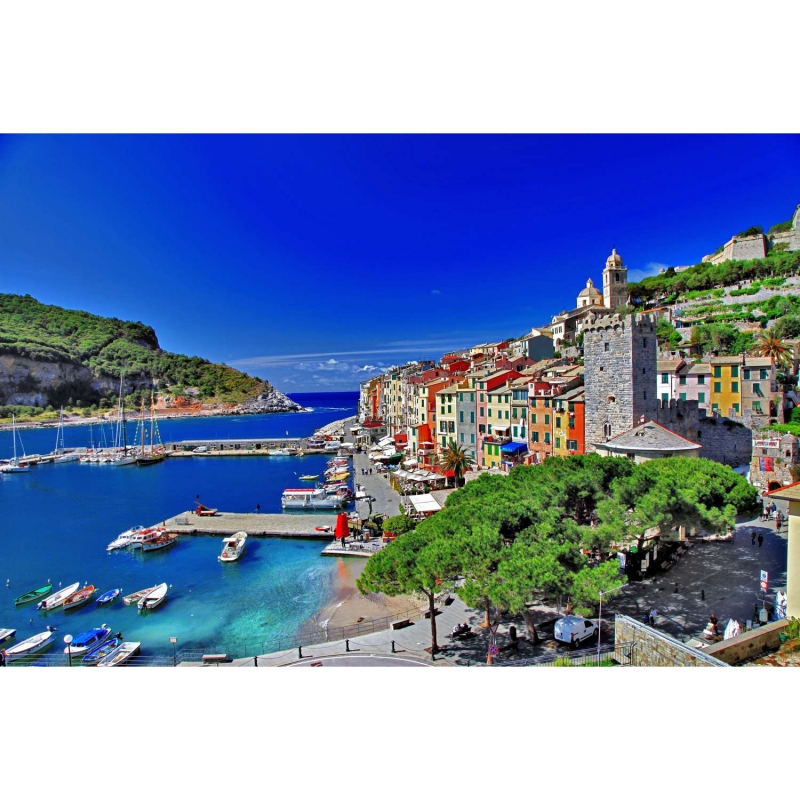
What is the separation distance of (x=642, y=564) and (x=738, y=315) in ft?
143

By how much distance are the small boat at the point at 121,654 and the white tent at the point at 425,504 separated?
13.3 meters

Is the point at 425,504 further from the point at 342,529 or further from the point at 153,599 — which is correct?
the point at 153,599

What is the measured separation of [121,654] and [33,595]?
9.20m

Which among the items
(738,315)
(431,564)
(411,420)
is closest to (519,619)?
(431,564)

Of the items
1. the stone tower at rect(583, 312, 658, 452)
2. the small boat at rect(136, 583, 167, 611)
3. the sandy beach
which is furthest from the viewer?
the stone tower at rect(583, 312, 658, 452)

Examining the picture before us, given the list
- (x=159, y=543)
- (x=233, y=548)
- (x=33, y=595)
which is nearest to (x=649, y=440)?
(x=233, y=548)

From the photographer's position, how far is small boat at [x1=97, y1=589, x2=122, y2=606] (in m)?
20.5

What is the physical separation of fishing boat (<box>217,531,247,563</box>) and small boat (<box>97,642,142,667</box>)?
8214 mm

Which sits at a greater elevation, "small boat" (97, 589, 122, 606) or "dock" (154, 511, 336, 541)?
"dock" (154, 511, 336, 541)

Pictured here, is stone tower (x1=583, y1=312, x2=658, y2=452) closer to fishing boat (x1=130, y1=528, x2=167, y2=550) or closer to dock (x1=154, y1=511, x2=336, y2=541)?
dock (x1=154, y1=511, x2=336, y2=541)

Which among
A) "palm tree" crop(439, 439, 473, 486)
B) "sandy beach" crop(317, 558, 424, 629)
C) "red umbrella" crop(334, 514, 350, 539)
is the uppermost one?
"palm tree" crop(439, 439, 473, 486)

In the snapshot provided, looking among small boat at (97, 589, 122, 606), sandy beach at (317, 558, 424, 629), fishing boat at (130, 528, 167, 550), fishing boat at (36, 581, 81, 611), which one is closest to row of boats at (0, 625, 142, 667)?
fishing boat at (36, 581, 81, 611)

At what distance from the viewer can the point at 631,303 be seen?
219 feet

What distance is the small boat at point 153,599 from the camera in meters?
19.6
